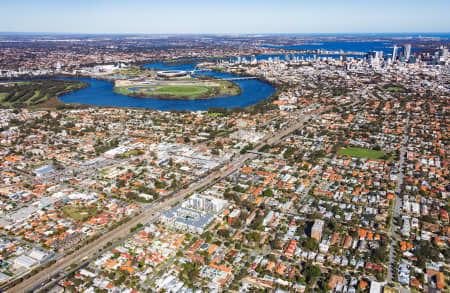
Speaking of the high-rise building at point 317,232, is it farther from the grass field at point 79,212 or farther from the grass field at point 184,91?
the grass field at point 184,91

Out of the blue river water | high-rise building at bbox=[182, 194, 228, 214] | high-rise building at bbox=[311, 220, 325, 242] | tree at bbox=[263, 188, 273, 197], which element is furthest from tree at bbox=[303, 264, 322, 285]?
the blue river water

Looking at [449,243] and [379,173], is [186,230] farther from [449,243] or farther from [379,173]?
[379,173]

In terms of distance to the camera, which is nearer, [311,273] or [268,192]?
[311,273]

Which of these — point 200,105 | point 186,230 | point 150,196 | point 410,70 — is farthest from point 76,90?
point 410,70

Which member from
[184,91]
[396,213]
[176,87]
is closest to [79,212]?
[396,213]

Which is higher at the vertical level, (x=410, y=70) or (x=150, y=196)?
(x=410, y=70)

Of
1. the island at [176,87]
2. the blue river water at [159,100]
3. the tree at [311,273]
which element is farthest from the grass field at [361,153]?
the island at [176,87]

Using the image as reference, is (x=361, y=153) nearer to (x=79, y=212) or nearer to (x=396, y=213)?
(x=396, y=213)
